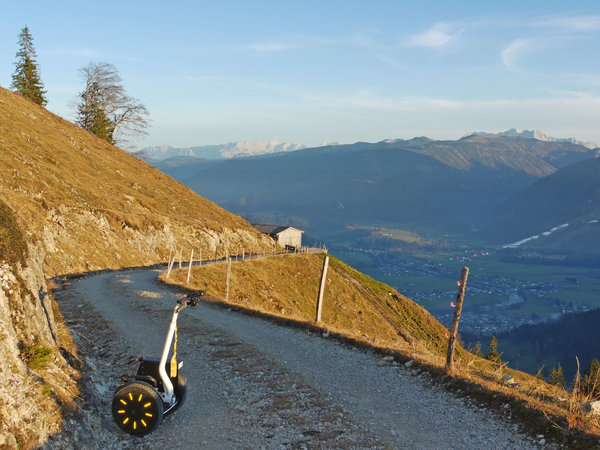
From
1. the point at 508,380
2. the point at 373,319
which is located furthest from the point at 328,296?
the point at 508,380

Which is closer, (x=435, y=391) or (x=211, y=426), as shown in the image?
(x=211, y=426)

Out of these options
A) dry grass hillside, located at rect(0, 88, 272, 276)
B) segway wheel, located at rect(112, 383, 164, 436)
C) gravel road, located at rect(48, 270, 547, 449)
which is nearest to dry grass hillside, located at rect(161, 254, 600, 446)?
gravel road, located at rect(48, 270, 547, 449)

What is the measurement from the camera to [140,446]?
34.6 feet

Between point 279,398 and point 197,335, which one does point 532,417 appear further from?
point 197,335

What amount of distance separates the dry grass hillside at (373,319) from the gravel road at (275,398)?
80 cm

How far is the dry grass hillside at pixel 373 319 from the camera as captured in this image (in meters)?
12.6

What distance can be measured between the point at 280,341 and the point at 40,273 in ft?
38.5

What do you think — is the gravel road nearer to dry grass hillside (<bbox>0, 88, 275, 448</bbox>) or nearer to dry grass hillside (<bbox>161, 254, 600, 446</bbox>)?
dry grass hillside (<bbox>161, 254, 600, 446</bbox>)

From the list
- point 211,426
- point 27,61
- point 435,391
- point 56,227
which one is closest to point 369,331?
point 56,227

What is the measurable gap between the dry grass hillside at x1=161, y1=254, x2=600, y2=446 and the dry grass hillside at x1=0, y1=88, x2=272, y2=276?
1036 cm

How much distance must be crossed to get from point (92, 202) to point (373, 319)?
47.0m

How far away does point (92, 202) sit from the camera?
5619cm

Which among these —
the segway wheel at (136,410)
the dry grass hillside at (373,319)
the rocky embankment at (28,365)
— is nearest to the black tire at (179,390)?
the segway wheel at (136,410)

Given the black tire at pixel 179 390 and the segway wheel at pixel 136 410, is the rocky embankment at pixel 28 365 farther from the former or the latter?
the black tire at pixel 179 390
